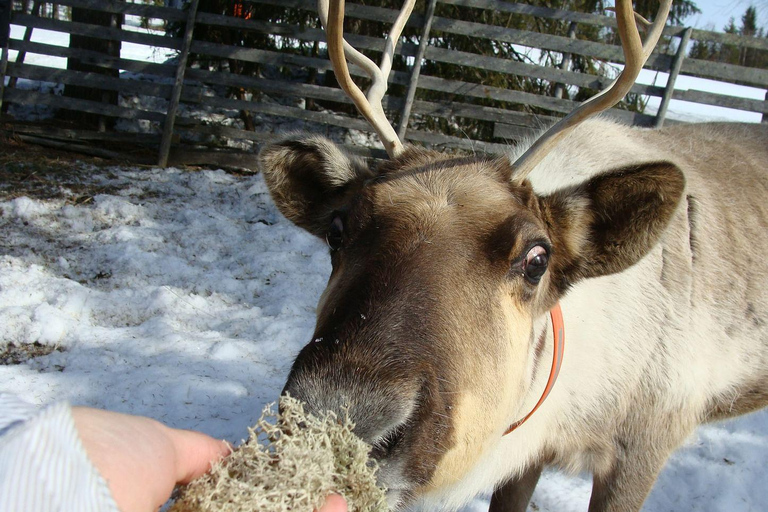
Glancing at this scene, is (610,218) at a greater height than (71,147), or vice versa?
(610,218)

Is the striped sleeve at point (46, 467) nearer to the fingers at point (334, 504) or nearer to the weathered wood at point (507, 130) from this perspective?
the fingers at point (334, 504)

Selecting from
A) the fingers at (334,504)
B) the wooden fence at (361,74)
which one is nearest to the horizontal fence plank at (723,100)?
the wooden fence at (361,74)

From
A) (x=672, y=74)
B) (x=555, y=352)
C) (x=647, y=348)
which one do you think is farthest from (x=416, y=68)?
(x=555, y=352)

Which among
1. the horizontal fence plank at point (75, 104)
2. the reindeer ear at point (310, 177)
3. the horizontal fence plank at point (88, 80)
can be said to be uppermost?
the horizontal fence plank at point (88, 80)

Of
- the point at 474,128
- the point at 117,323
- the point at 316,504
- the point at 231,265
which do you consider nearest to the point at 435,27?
the point at 474,128

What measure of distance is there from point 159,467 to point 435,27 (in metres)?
8.24

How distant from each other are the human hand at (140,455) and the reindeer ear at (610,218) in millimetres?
1425

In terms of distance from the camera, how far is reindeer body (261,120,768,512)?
1.66 meters

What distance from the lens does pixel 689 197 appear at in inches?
117

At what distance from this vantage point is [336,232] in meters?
2.19

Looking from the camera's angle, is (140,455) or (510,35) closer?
(140,455)

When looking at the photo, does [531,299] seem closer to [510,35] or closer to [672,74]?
[510,35]

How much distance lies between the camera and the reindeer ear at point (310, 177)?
2551mm

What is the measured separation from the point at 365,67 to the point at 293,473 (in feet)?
6.34
